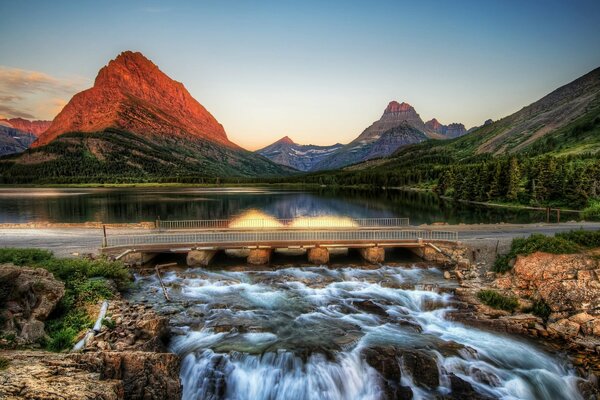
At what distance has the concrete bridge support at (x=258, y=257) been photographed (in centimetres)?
3266

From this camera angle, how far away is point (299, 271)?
30.7 m

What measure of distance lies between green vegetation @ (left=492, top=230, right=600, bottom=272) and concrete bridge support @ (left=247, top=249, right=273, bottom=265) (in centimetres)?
1966

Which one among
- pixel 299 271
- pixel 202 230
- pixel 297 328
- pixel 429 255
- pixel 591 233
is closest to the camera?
pixel 297 328

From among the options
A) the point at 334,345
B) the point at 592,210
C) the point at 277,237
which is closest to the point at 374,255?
the point at 277,237

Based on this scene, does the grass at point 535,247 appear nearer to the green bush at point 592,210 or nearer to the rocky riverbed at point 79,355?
the rocky riverbed at point 79,355

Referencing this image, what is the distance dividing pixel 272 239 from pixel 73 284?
18.7m

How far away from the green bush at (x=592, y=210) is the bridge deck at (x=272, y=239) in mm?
31976

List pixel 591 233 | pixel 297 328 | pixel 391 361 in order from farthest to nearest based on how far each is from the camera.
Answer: pixel 591 233
pixel 297 328
pixel 391 361

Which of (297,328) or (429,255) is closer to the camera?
(297,328)

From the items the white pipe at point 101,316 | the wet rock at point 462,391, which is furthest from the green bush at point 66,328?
the wet rock at point 462,391

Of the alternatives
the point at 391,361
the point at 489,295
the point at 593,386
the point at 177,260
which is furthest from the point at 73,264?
the point at 593,386

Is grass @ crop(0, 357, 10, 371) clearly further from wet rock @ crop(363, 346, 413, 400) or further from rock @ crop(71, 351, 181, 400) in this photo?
wet rock @ crop(363, 346, 413, 400)

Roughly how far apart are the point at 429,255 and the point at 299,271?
42.1 feet

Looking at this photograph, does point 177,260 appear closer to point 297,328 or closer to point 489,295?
point 297,328
